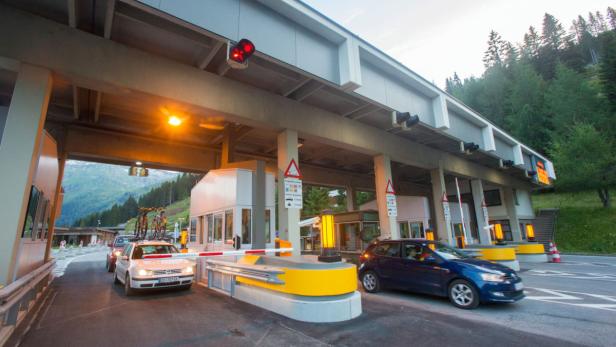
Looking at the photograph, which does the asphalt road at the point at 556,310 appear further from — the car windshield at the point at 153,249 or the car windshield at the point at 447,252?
the car windshield at the point at 153,249

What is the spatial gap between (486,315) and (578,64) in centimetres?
7523

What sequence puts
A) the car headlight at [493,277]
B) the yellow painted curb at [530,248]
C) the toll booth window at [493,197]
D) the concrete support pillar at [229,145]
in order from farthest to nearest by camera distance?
the toll booth window at [493,197] < the yellow painted curb at [530,248] < the concrete support pillar at [229,145] < the car headlight at [493,277]

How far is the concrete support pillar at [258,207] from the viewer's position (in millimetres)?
10367

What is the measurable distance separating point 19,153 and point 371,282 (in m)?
8.49

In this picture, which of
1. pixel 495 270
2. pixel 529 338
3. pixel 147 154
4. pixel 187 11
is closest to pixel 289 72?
pixel 187 11

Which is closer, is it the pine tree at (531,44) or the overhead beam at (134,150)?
the overhead beam at (134,150)

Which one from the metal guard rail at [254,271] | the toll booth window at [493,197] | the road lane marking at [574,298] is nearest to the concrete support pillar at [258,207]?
the metal guard rail at [254,271]

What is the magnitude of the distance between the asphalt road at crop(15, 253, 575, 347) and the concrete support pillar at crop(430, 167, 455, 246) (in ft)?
26.5

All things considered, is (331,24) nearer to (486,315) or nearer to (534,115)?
(486,315)

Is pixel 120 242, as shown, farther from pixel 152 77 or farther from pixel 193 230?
pixel 152 77

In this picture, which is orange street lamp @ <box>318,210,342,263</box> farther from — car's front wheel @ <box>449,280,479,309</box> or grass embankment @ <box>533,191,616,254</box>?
grass embankment @ <box>533,191,616,254</box>

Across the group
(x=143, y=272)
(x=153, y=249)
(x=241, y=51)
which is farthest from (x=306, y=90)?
(x=153, y=249)

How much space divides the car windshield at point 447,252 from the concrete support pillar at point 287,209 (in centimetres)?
375

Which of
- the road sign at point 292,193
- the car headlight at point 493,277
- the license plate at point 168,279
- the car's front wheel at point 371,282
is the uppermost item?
the road sign at point 292,193
